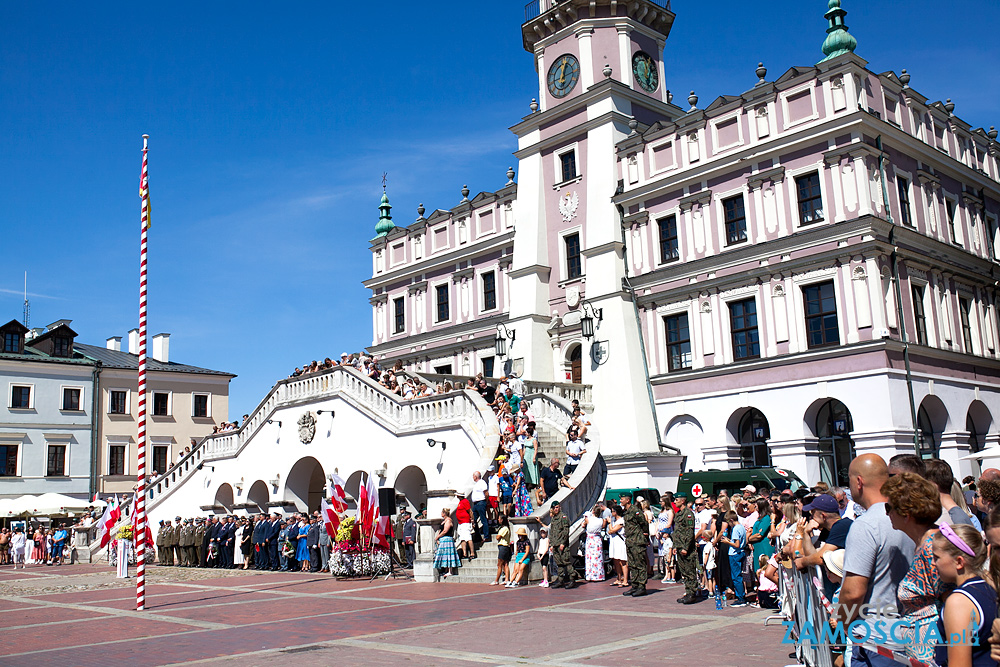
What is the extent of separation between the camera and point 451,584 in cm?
1861

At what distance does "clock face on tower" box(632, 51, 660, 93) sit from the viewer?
115 feet

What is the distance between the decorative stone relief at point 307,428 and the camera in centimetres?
2912

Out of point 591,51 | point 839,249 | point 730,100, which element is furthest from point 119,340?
point 839,249

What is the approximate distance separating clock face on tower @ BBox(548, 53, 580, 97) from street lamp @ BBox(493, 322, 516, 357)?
1003cm

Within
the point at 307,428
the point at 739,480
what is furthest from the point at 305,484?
the point at 739,480

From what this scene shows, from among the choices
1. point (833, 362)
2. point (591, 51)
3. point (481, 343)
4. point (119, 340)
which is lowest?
point (833, 362)

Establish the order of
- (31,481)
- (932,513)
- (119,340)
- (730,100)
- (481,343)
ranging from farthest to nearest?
1. (119,340)
2. (31,481)
3. (481,343)
4. (730,100)
5. (932,513)

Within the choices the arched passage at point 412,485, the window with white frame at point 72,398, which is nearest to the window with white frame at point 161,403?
the window with white frame at point 72,398

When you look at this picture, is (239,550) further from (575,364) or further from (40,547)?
(575,364)

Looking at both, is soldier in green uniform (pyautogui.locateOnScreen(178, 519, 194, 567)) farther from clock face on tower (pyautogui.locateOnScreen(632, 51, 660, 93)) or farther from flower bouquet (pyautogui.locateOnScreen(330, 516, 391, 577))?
clock face on tower (pyautogui.locateOnScreen(632, 51, 660, 93))

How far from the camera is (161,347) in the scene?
52.4 metres

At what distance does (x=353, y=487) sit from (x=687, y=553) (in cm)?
1623

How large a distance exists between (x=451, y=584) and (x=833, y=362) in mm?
14734

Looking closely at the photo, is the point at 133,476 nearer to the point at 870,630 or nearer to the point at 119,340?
the point at 119,340
